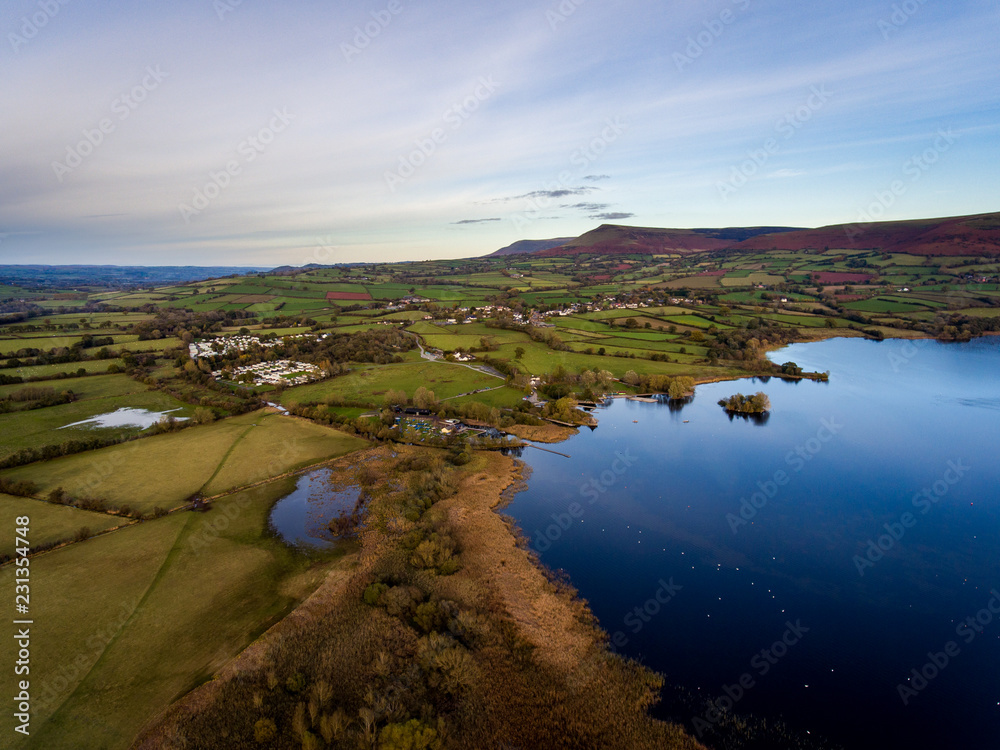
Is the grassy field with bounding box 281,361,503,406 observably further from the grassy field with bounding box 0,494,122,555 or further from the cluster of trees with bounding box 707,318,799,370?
the cluster of trees with bounding box 707,318,799,370

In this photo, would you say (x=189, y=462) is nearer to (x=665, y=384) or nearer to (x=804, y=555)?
(x=804, y=555)

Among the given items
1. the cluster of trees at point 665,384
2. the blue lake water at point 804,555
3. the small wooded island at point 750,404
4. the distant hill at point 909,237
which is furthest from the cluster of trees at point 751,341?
the distant hill at point 909,237

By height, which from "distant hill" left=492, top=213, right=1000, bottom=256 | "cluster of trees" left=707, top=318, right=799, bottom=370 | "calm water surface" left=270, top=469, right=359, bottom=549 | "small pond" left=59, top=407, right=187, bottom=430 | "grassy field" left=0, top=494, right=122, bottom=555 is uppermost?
"distant hill" left=492, top=213, right=1000, bottom=256

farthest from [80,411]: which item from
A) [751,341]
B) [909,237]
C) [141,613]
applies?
[909,237]

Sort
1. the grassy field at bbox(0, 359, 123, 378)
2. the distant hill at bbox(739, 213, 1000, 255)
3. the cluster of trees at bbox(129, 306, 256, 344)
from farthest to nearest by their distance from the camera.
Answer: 1. the distant hill at bbox(739, 213, 1000, 255)
2. the cluster of trees at bbox(129, 306, 256, 344)
3. the grassy field at bbox(0, 359, 123, 378)

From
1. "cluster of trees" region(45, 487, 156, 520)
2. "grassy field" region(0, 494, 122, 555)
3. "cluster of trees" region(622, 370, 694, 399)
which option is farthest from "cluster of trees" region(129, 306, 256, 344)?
"cluster of trees" region(622, 370, 694, 399)

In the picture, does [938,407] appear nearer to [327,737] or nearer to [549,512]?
[549,512]

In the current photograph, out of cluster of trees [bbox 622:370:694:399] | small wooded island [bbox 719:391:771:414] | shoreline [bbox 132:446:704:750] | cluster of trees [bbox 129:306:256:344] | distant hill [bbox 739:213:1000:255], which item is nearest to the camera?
shoreline [bbox 132:446:704:750]
